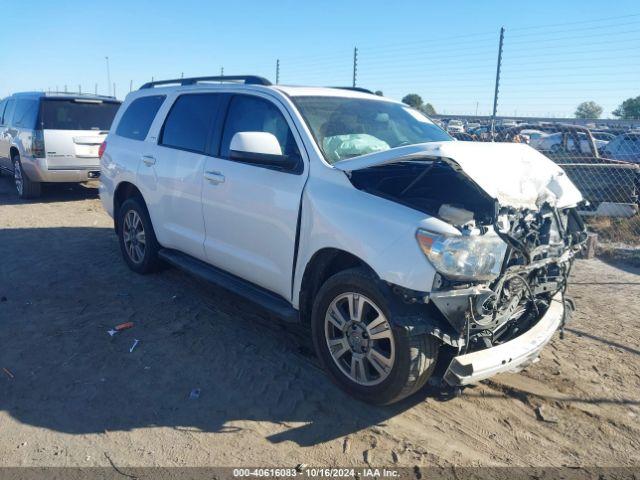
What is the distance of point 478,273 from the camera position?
3.25 m

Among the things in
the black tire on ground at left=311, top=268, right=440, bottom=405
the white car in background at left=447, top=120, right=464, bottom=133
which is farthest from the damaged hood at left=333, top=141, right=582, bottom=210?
the white car in background at left=447, top=120, right=464, bottom=133

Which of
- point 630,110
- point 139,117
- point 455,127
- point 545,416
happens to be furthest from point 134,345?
point 630,110

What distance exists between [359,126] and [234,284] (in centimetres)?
167

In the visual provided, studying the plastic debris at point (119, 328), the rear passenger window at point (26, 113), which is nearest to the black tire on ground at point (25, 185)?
the rear passenger window at point (26, 113)

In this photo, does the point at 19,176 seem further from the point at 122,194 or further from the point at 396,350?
the point at 396,350

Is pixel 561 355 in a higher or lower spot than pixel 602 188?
lower

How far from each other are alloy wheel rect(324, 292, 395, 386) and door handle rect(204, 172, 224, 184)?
5.31ft

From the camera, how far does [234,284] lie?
4.63 meters

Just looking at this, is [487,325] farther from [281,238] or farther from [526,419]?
[281,238]

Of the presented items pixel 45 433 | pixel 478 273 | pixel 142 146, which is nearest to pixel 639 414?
pixel 478 273

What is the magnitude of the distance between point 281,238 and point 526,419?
2.05 metres

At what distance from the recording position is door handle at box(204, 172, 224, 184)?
4.64 m

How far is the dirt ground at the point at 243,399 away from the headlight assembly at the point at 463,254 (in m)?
0.99

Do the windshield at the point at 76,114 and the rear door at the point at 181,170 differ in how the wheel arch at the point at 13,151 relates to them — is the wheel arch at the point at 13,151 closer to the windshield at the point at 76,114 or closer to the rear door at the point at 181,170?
the windshield at the point at 76,114
